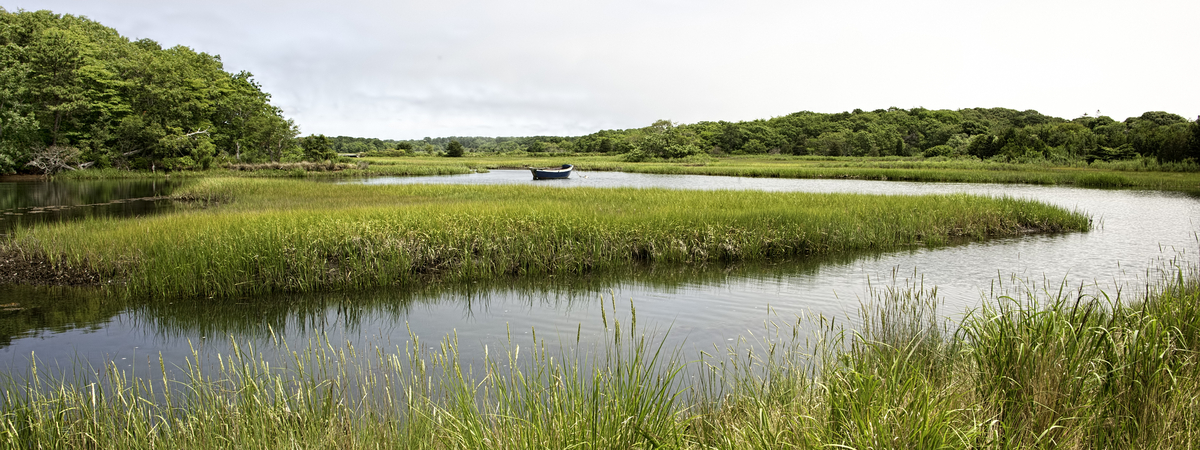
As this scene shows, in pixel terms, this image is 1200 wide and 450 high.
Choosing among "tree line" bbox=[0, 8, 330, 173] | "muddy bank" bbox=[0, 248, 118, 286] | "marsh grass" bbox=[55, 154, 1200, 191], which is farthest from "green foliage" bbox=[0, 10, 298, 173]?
"muddy bank" bbox=[0, 248, 118, 286]

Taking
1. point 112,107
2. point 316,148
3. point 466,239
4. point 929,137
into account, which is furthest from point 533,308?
point 929,137

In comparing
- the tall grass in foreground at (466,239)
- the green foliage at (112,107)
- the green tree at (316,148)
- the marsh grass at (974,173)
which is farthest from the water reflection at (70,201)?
the green tree at (316,148)

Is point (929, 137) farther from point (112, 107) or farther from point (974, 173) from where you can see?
point (112, 107)

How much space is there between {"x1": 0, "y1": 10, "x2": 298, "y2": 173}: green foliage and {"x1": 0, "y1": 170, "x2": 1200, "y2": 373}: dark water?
3680cm

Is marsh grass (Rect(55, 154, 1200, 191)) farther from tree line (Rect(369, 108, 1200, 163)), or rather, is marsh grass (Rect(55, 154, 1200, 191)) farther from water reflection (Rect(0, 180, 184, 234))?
water reflection (Rect(0, 180, 184, 234))

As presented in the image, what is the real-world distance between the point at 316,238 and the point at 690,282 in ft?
20.6

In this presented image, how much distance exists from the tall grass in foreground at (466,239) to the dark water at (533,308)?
20.8 inches

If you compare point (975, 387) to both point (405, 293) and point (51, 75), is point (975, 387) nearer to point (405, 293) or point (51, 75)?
point (405, 293)

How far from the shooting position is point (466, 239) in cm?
1104

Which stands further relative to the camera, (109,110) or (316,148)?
(316,148)

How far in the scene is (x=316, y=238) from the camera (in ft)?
33.3

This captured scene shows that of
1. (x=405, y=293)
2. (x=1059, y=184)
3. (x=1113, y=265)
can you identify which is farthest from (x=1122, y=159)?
(x=405, y=293)

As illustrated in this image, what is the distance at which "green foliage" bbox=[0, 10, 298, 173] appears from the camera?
121 feet

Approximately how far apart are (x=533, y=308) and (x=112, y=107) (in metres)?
44.5
